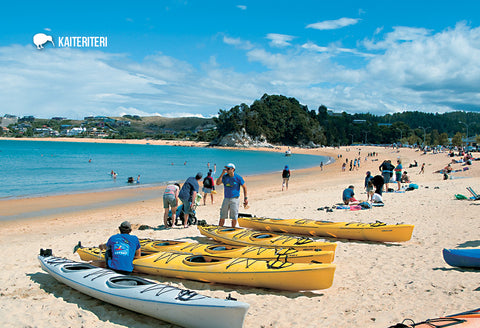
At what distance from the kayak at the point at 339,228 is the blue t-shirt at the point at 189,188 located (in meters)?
1.53

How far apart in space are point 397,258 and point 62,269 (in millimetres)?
6248

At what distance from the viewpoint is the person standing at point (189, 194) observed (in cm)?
949

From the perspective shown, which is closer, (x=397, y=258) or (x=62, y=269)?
(x=62, y=269)

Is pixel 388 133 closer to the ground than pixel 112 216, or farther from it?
farther from it

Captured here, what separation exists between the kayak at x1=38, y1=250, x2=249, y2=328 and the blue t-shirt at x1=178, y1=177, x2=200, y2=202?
12.8ft

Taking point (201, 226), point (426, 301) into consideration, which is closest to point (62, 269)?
point (201, 226)

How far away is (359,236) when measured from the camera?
8344mm

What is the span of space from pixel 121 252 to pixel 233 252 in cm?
196

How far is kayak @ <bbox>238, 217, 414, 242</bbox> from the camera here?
791cm

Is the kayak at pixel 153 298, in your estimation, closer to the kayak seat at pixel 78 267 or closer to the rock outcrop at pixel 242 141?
the kayak seat at pixel 78 267

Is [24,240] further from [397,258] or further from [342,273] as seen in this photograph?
[397,258]

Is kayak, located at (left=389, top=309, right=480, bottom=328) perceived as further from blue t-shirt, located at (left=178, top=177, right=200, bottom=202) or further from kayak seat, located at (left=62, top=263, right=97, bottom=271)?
blue t-shirt, located at (left=178, top=177, right=200, bottom=202)

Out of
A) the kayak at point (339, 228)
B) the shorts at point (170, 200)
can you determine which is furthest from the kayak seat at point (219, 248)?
the shorts at point (170, 200)

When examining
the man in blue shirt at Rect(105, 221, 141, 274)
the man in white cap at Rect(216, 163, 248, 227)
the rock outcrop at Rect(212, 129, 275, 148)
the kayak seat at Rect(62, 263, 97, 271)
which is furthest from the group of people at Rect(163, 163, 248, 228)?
the rock outcrop at Rect(212, 129, 275, 148)
